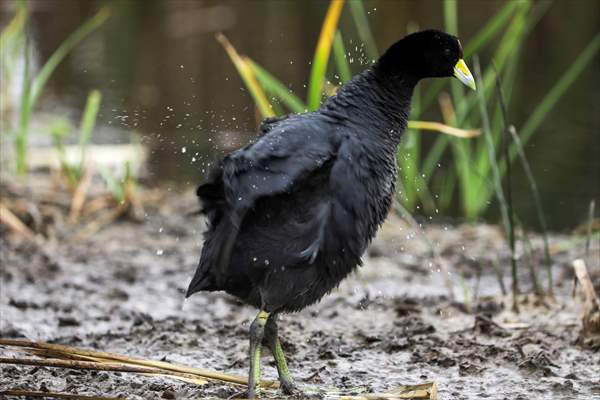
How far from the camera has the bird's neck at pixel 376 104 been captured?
3.60 meters

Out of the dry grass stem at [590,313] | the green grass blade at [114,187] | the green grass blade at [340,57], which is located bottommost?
the dry grass stem at [590,313]

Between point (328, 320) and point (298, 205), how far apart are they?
1551 mm

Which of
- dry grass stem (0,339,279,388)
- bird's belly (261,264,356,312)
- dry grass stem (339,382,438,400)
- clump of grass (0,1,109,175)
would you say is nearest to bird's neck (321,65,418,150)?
bird's belly (261,264,356,312)

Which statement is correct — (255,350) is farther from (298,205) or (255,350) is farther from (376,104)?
(376,104)

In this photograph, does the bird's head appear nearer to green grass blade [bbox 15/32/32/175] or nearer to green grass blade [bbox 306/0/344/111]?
green grass blade [bbox 306/0/344/111]

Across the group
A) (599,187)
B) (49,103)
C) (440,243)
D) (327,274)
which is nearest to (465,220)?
(440,243)

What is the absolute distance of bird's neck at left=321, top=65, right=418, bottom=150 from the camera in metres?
3.60

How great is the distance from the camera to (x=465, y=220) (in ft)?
22.7

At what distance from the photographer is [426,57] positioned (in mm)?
3832

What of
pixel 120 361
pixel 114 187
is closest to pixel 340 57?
pixel 114 187

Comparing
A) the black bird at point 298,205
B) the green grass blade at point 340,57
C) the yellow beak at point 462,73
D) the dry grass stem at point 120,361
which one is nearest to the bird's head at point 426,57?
the yellow beak at point 462,73

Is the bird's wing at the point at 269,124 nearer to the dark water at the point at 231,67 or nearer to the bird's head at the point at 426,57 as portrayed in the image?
the bird's head at the point at 426,57

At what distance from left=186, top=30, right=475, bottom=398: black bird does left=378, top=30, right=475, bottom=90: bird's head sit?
0.51 feet

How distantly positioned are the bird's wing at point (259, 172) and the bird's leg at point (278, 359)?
0.37 meters
